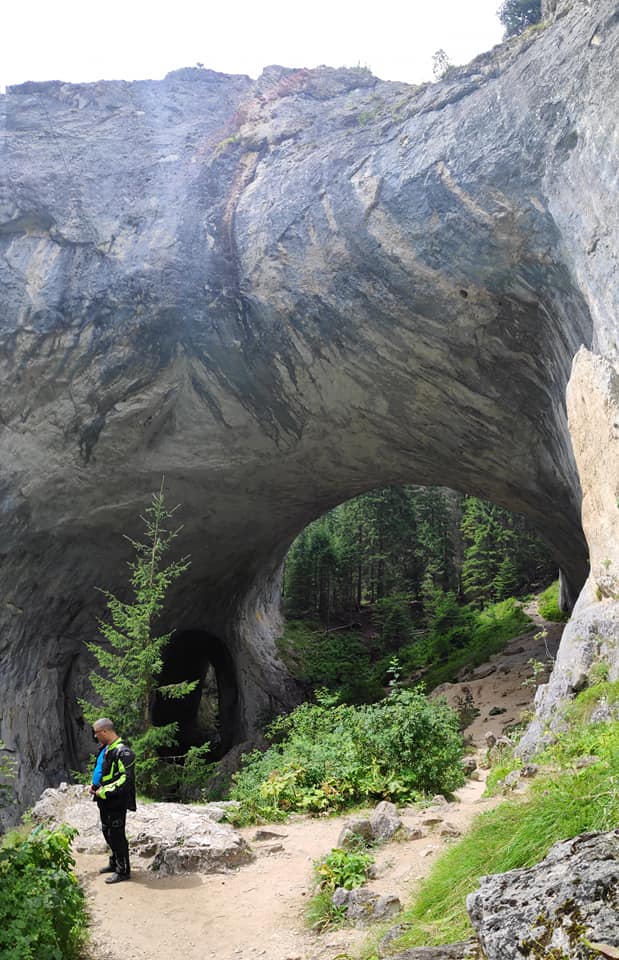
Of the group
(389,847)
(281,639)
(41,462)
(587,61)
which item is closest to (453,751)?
(389,847)

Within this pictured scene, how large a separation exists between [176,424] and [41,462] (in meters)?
3.15

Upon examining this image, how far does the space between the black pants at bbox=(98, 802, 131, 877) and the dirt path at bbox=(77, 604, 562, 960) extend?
0.59 feet

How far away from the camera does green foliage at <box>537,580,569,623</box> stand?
75.7 feet

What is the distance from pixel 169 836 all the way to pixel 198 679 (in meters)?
17.1

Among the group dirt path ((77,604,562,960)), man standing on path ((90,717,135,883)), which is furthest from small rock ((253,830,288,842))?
man standing on path ((90,717,135,883))

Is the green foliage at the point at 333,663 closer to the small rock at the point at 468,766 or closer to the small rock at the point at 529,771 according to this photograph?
the small rock at the point at 468,766

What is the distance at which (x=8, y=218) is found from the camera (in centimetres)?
1465

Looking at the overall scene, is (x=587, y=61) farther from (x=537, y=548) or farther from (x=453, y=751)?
(x=537, y=548)

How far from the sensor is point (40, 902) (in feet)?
12.4

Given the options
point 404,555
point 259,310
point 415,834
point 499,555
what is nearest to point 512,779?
point 415,834

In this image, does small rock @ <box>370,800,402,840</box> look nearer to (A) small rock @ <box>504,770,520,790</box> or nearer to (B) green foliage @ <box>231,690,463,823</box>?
(A) small rock @ <box>504,770,520,790</box>

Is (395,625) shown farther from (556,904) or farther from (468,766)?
(556,904)

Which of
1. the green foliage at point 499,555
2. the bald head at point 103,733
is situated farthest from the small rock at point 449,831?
the green foliage at point 499,555

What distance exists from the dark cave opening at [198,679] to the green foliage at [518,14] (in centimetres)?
2089
